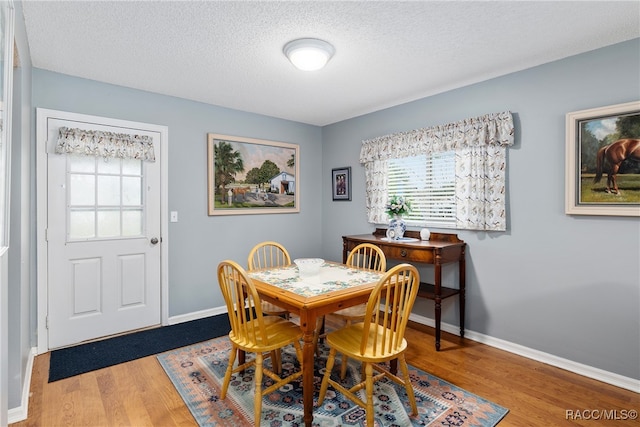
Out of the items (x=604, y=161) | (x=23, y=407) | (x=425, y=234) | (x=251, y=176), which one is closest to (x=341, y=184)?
(x=251, y=176)

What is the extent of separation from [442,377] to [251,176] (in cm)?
288

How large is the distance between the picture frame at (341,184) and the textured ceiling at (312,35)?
131cm

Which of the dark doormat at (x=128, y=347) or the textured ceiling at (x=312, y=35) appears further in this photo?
the dark doormat at (x=128, y=347)

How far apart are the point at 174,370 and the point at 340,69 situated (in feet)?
8.86

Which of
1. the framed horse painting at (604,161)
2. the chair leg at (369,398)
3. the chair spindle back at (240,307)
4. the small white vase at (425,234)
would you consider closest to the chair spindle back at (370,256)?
the small white vase at (425,234)

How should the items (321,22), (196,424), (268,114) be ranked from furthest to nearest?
(268,114) < (321,22) < (196,424)

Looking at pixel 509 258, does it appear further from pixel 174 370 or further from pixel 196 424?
pixel 174 370

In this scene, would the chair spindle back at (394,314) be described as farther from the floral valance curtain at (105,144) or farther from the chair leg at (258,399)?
the floral valance curtain at (105,144)

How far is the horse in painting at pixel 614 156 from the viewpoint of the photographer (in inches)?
89.9

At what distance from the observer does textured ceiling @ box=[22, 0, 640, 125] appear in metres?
1.98

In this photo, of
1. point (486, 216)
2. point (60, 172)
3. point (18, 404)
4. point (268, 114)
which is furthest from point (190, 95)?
point (486, 216)

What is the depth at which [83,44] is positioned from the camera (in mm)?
2406

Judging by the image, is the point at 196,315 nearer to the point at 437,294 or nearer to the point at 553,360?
the point at 437,294

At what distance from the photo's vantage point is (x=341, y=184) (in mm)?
4477
